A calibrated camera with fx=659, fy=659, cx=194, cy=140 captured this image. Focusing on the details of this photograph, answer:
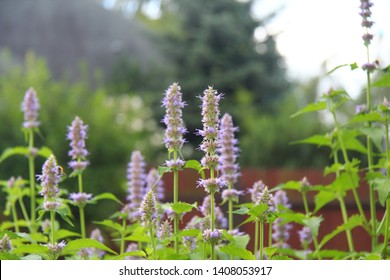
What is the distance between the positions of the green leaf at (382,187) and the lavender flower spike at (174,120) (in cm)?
83

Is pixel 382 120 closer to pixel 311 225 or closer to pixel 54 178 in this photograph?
pixel 311 225

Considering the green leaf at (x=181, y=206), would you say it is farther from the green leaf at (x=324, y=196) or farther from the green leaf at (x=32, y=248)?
the green leaf at (x=324, y=196)

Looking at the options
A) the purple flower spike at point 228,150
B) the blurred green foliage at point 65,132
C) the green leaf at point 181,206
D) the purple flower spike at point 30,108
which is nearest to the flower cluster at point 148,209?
the green leaf at point 181,206

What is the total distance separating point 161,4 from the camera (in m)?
27.9

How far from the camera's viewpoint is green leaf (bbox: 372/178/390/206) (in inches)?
101

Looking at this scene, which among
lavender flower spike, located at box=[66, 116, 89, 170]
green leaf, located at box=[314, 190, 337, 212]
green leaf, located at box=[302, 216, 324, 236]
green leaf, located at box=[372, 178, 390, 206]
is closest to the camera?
green leaf, located at box=[372, 178, 390, 206]

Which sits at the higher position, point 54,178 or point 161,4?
point 161,4

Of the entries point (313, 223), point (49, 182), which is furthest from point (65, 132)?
point (49, 182)

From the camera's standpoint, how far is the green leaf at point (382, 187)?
257 centimetres

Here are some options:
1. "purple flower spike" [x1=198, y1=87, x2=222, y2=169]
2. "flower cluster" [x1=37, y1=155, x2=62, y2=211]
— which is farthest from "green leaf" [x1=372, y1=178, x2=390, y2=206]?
"flower cluster" [x1=37, y1=155, x2=62, y2=211]

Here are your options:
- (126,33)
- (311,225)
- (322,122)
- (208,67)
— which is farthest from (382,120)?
(126,33)

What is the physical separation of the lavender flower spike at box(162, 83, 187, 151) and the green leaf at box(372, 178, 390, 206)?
83cm

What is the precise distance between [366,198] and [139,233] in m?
9.61

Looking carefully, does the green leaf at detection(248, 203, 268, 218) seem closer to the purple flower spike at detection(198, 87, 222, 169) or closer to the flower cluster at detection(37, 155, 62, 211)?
the purple flower spike at detection(198, 87, 222, 169)
